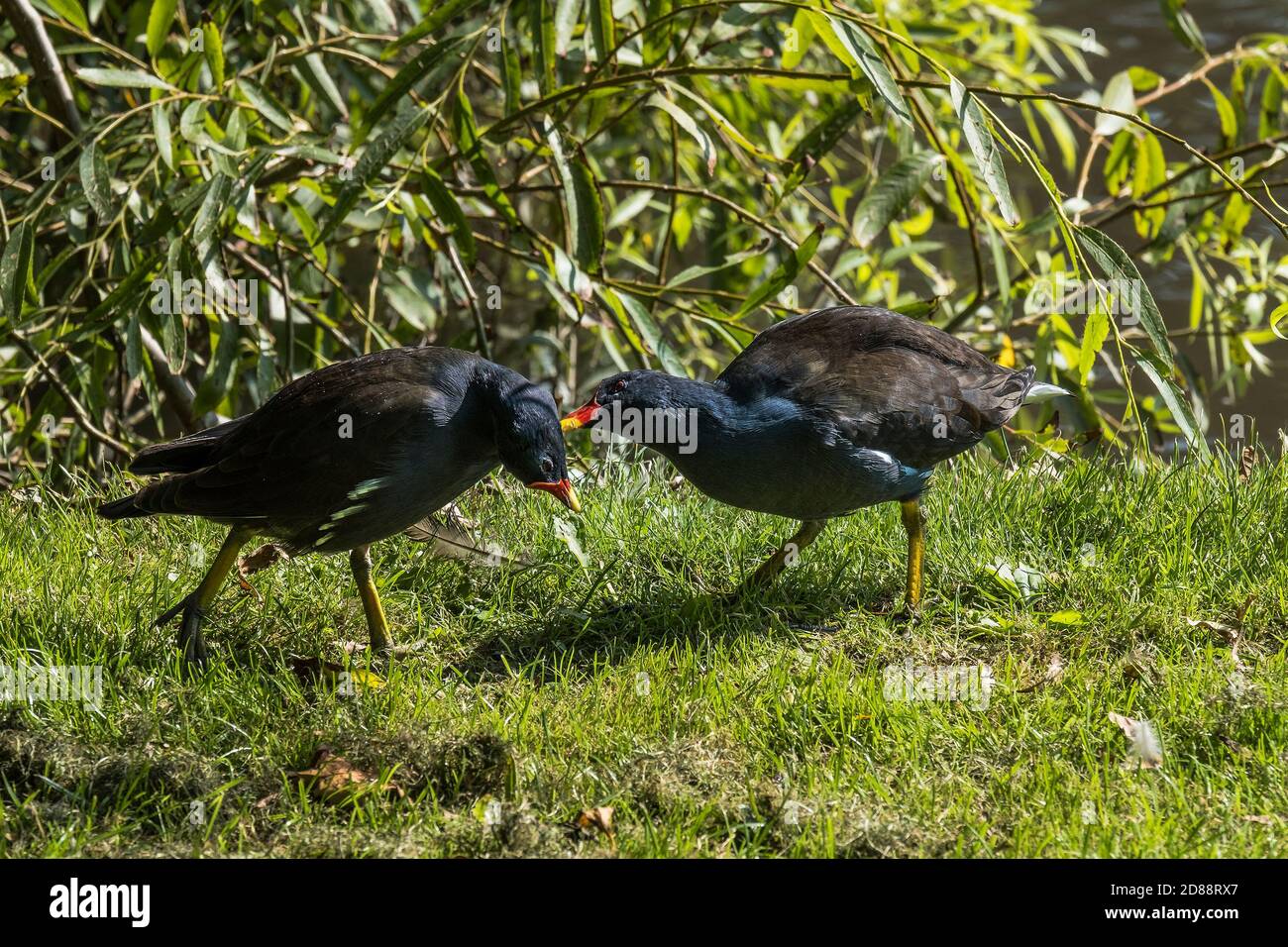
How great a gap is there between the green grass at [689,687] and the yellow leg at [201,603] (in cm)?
7

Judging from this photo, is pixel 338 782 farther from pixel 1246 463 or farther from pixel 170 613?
pixel 1246 463

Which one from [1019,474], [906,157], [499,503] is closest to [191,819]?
[499,503]

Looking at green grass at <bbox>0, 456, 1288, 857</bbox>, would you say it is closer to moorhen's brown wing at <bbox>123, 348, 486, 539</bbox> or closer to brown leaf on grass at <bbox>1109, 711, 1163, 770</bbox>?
brown leaf on grass at <bbox>1109, 711, 1163, 770</bbox>

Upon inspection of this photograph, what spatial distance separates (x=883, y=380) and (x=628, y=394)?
29.7 inches

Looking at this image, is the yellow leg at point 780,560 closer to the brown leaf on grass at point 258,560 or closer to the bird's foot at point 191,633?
the brown leaf on grass at point 258,560

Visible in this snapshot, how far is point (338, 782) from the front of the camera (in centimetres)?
327

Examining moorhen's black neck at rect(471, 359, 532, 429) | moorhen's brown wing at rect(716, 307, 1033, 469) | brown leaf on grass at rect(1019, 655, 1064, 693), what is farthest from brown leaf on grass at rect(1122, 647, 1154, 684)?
moorhen's black neck at rect(471, 359, 532, 429)

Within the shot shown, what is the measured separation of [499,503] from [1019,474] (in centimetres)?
171

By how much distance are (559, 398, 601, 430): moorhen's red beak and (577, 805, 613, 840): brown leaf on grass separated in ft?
3.66

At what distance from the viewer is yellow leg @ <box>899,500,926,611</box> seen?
13.6ft

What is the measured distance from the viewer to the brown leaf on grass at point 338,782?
325 centimetres

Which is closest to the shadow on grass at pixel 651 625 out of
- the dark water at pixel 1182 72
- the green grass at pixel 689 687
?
the green grass at pixel 689 687

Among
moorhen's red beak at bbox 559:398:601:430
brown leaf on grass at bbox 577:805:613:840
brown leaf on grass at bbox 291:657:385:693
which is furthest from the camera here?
moorhen's red beak at bbox 559:398:601:430

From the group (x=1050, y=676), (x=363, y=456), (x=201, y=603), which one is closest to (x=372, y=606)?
(x=201, y=603)
